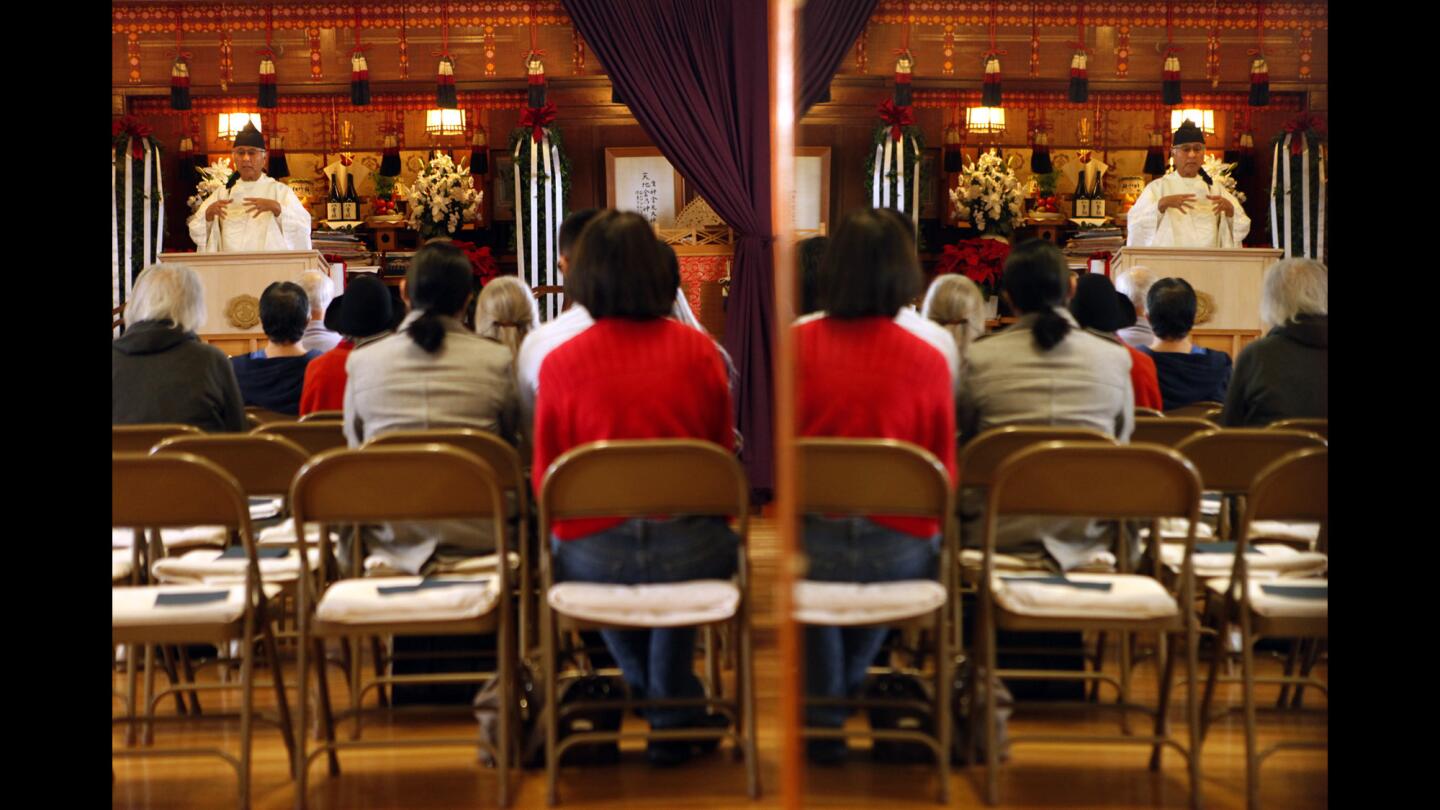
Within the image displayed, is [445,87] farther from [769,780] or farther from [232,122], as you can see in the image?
[769,780]

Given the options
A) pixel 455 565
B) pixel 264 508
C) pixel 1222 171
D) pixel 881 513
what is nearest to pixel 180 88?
pixel 264 508

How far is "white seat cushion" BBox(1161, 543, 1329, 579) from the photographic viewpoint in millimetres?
2715

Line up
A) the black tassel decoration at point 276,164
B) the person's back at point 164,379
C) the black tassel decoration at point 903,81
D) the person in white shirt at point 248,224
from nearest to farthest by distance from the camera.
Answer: the person's back at point 164,379, the person in white shirt at point 248,224, the black tassel decoration at point 903,81, the black tassel decoration at point 276,164

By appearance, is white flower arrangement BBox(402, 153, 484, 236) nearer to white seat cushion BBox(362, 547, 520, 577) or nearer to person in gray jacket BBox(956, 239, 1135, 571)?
white seat cushion BBox(362, 547, 520, 577)

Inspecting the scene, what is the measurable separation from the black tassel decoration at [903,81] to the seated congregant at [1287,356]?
5.31 meters

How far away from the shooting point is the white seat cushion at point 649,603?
8.29 ft

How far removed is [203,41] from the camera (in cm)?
941

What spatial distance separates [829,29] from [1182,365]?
1.83 m

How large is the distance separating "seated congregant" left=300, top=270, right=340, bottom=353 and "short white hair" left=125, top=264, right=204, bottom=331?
104 cm

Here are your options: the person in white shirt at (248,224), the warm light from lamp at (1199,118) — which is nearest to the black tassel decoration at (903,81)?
the warm light from lamp at (1199,118)

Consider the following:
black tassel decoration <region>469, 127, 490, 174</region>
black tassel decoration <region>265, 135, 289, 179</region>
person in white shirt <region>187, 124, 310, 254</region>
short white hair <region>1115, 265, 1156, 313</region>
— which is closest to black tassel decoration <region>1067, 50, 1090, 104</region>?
short white hair <region>1115, 265, 1156, 313</region>

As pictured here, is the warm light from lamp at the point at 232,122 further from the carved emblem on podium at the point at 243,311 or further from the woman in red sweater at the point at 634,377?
the woman in red sweater at the point at 634,377
